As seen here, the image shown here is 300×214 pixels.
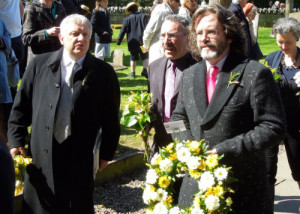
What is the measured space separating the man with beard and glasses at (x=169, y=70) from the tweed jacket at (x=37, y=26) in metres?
2.03

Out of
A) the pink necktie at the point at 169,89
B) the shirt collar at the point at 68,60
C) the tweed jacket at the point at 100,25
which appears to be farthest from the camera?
the tweed jacket at the point at 100,25

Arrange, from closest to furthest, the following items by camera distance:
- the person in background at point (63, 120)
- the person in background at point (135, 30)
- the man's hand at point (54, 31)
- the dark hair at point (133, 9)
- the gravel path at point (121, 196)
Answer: the person in background at point (63, 120)
the gravel path at point (121, 196)
the man's hand at point (54, 31)
the person in background at point (135, 30)
the dark hair at point (133, 9)

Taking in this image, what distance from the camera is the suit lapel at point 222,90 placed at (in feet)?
11.1

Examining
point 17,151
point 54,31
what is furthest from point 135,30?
point 17,151

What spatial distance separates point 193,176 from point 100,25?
10805mm

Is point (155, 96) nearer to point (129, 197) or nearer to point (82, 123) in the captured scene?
point (82, 123)

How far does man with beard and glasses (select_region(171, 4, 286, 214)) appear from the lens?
10.8 feet

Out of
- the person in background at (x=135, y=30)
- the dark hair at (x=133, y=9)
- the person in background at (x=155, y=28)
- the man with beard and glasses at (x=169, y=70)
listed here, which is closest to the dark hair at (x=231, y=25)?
the man with beard and glasses at (x=169, y=70)

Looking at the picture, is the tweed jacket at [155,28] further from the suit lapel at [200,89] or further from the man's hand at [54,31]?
the suit lapel at [200,89]

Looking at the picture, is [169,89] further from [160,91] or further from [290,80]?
[290,80]

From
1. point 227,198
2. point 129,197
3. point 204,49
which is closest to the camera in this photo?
point 227,198

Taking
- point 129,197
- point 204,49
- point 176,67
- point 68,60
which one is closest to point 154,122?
point 176,67

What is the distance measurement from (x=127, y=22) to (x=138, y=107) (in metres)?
9.00

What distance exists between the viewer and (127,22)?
13.3 metres
